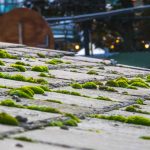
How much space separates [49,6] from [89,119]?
34.2 metres

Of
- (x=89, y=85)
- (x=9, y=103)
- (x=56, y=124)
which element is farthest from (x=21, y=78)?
(x=56, y=124)

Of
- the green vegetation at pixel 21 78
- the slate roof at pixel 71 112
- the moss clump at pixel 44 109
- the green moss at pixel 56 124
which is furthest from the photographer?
the green vegetation at pixel 21 78

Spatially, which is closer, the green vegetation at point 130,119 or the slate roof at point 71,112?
the slate roof at point 71,112

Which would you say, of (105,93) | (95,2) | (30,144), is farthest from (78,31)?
(30,144)

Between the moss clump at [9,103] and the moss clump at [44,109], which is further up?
the moss clump at [9,103]

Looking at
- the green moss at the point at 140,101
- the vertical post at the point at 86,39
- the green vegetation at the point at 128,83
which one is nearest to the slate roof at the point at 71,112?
the green moss at the point at 140,101

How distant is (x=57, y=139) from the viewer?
2.72 m

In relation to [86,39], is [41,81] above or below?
below

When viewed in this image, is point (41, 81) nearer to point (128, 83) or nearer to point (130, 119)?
point (128, 83)

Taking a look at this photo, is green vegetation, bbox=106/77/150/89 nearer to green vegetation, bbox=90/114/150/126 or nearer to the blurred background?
green vegetation, bbox=90/114/150/126

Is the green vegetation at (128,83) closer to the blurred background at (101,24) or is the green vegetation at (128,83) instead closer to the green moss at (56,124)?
the green moss at (56,124)

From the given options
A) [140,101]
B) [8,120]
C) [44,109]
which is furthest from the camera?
[140,101]

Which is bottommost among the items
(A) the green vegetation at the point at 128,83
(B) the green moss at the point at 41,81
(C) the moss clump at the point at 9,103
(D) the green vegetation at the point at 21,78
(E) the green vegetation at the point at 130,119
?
(E) the green vegetation at the point at 130,119

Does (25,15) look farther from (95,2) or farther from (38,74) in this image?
(95,2)
